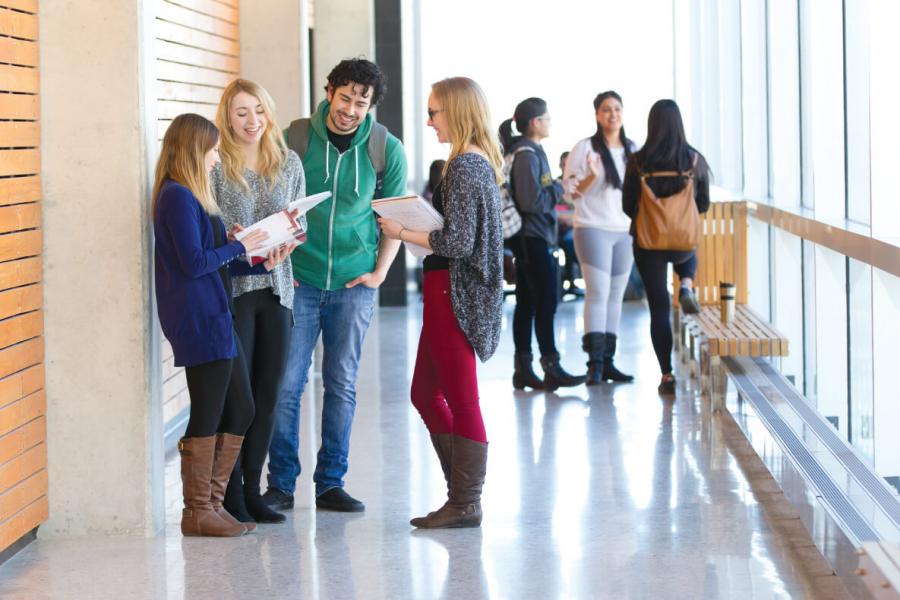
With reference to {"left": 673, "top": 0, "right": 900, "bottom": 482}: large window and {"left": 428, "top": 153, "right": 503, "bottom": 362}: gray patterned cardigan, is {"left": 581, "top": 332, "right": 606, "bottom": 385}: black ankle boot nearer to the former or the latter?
{"left": 673, "top": 0, "right": 900, "bottom": 482}: large window

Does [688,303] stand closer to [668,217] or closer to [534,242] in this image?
[668,217]

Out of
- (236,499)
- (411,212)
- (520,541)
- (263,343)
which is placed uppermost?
(411,212)

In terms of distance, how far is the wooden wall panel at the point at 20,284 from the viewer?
440 centimetres

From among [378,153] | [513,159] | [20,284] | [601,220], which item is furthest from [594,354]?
[20,284]

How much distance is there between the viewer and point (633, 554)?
182 inches

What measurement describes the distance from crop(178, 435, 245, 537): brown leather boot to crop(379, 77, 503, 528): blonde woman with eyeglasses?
81 centimetres

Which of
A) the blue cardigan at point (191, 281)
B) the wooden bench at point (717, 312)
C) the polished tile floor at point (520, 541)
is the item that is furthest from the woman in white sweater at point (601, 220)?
the blue cardigan at point (191, 281)

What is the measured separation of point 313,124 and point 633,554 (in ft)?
6.51

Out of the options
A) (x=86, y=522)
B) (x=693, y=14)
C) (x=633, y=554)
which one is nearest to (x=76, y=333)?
(x=86, y=522)

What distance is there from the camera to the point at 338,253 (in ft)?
16.5

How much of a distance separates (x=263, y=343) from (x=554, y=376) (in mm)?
3247

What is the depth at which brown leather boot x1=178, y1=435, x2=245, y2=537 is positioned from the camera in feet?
15.3

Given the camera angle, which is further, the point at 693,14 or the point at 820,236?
the point at 693,14

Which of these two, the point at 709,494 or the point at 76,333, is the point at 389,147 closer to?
the point at 76,333
